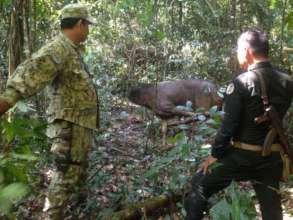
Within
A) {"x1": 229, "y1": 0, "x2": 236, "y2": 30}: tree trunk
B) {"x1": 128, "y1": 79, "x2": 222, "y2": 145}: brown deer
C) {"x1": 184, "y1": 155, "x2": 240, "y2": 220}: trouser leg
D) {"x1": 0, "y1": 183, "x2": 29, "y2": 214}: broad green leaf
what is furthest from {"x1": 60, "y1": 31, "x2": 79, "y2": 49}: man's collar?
{"x1": 229, "y1": 0, "x2": 236, "y2": 30}: tree trunk

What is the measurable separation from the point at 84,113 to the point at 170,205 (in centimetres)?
124

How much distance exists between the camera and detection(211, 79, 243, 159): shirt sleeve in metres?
3.76

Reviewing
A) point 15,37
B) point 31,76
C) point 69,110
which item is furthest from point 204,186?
point 15,37

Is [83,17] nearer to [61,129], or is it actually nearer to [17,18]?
[17,18]

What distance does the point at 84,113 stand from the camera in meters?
4.56

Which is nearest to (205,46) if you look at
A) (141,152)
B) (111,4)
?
(111,4)

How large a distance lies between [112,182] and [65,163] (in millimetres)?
1266

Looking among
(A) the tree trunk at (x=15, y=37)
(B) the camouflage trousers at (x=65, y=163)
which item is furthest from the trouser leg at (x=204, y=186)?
(A) the tree trunk at (x=15, y=37)

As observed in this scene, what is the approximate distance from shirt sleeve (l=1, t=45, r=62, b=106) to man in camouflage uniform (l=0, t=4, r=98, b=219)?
9 centimetres

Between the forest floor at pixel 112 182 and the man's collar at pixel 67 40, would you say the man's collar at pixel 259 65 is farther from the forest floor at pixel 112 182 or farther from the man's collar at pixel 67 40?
the man's collar at pixel 67 40

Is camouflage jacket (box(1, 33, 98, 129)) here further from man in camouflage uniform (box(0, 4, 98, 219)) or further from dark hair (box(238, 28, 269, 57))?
dark hair (box(238, 28, 269, 57))

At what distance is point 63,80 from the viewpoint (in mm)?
4434

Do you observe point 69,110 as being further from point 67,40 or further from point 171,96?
point 171,96

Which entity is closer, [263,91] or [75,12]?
[263,91]
